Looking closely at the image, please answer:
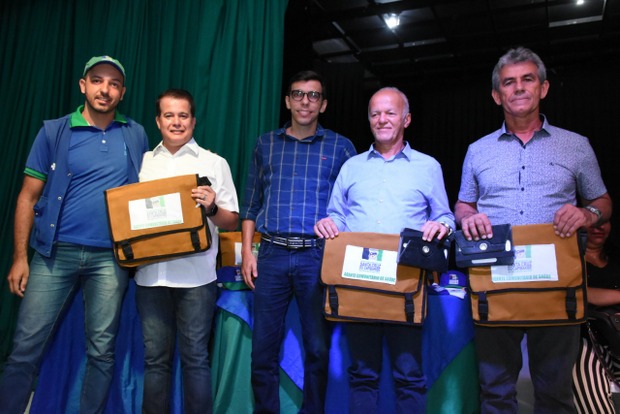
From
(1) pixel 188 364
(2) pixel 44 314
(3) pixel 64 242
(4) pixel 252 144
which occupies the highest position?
(4) pixel 252 144

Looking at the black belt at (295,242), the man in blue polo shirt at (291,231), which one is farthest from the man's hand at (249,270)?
the black belt at (295,242)

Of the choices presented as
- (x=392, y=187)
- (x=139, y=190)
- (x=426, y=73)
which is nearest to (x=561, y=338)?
(x=392, y=187)

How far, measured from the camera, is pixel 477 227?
68.9 inches

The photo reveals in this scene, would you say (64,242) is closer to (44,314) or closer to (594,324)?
(44,314)

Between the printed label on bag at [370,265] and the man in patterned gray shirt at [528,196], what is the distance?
0.33 m

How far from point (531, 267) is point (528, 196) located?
0.30 metres

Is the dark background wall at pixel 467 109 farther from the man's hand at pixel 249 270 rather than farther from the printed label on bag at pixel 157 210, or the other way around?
the printed label on bag at pixel 157 210

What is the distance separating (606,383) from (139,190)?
7.00ft

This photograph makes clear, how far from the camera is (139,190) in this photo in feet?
6.35

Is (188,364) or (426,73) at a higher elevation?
(426,73)

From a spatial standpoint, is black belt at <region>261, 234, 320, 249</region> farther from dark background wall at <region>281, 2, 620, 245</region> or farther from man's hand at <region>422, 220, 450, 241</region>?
dark background wall at <region>281, 2, 620, 245</region>

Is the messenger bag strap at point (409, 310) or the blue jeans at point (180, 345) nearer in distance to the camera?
the messenger bag strap at point (409, 310)

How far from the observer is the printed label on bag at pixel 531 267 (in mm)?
1662

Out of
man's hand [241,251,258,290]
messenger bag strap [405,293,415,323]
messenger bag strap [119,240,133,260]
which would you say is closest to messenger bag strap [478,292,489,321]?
messenger bag strap [405,293,415,323]
